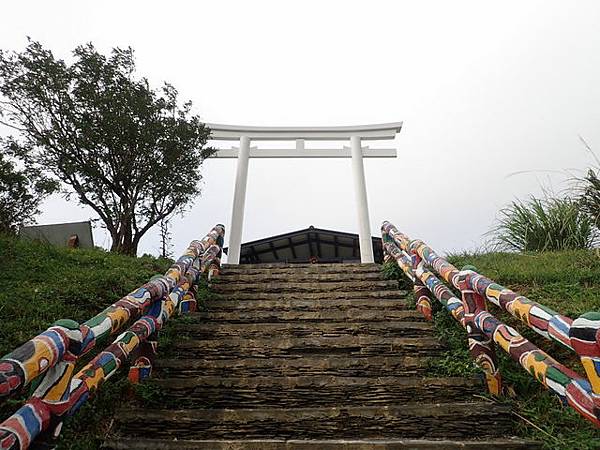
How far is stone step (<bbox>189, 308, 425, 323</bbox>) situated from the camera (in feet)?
11.3

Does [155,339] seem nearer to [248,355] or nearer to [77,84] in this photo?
[248,355]

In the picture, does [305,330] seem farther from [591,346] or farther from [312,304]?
[591,346]

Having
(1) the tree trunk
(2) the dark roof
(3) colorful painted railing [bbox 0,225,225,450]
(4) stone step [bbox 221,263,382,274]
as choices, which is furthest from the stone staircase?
(2) the dark roof

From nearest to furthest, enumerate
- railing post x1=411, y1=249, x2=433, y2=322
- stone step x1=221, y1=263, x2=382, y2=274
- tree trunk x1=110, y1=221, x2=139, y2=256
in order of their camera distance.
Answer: railing post x1=411, y1=249, x2=433, y2=322, stone step x1=221, y1=263, x2=382, y2=274, tree trunk x1=110, y1=221, x2=139, y2=256

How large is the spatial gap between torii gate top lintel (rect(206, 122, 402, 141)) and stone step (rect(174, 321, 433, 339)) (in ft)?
18.2

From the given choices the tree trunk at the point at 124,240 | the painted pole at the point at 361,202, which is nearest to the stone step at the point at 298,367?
the tree trunk at the point at 124,240

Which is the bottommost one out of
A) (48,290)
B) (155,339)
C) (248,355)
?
(248,355)

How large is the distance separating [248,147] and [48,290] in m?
5.38

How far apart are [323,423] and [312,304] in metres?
1.71

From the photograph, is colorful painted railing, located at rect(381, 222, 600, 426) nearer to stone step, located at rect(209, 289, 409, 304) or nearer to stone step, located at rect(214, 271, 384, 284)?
stone step, located at rect(209, 289, 409, 304)

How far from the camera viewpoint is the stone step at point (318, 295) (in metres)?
4.04

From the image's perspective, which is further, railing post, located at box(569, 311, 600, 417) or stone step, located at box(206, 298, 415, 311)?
stone step, located at box(206, 298, 415, 311)

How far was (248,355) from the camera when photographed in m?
2.86

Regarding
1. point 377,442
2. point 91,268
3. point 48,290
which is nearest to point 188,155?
point 91,268
